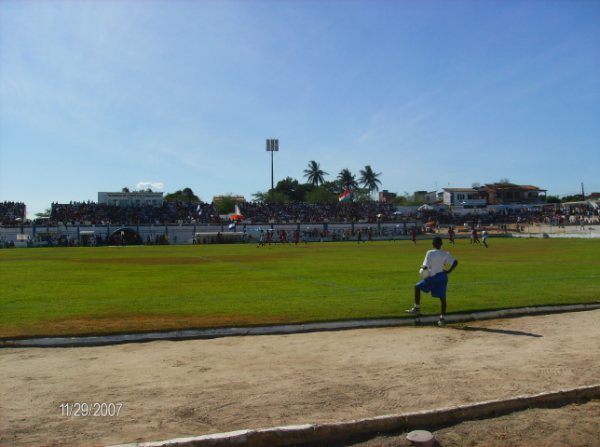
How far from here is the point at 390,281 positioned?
52.9ft

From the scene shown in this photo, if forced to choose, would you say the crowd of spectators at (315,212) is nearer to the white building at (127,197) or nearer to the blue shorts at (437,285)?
the white building at (127,197)

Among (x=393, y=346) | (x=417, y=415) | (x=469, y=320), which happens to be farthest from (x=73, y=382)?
(x=469, y=320)

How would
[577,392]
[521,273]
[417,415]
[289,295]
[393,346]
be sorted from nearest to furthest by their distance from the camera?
[417,415], [577,392], [393,346], [289,295], [521,273]

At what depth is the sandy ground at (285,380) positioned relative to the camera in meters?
4.65

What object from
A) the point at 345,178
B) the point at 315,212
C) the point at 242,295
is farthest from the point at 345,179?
the point at 242,295

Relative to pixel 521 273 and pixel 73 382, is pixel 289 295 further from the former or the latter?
pixel 521 273

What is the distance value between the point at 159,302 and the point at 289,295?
10.5 feet
